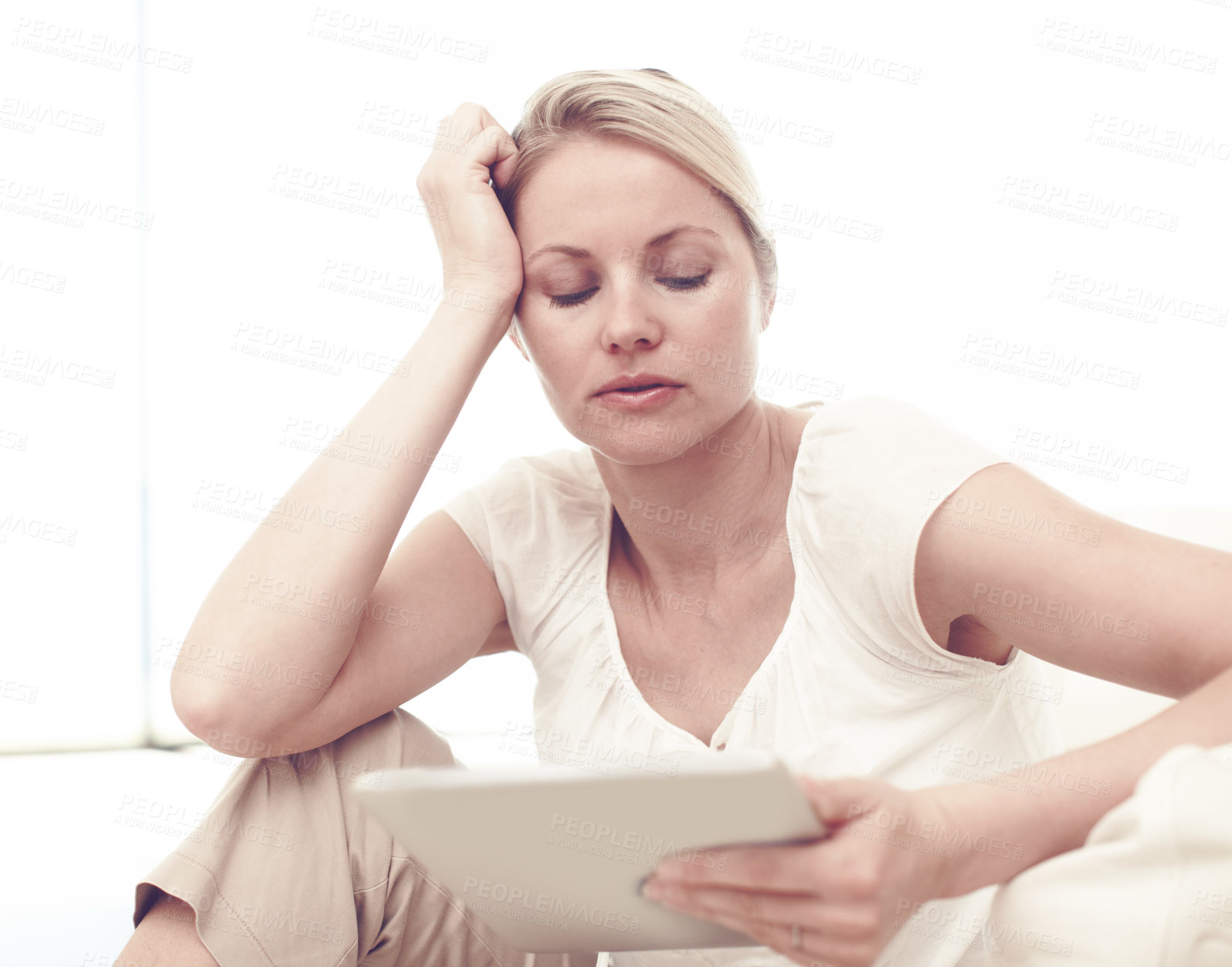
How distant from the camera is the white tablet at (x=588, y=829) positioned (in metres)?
0.72

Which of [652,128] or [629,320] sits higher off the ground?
[652,128]

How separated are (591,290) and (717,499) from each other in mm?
362

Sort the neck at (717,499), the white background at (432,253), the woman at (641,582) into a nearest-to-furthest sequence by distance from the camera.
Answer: the woman at (641,582) < the neck at (717,499) < the white background at (432,253)

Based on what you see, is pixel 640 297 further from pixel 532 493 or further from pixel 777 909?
pixel 777 909

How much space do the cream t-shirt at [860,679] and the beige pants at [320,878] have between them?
25 cm

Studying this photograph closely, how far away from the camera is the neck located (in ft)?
5.16

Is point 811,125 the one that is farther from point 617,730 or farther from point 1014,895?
point 1014,895

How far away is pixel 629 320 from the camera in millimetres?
1361
